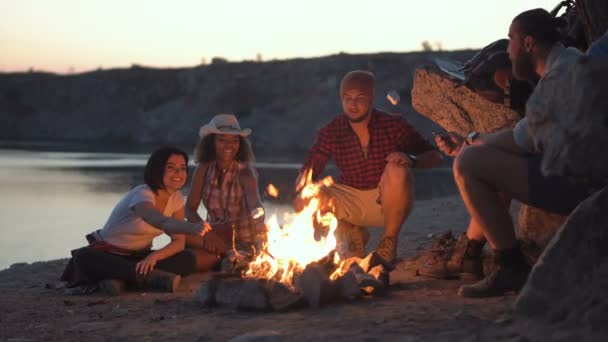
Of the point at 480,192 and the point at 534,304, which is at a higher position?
the point at 480,192

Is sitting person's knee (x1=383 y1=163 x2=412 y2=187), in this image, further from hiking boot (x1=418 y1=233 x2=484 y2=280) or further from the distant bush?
the distant bush

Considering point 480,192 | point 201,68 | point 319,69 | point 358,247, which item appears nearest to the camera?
point 480,192

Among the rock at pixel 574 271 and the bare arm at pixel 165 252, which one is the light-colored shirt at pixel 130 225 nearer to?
the bare arm at pixel 165 252

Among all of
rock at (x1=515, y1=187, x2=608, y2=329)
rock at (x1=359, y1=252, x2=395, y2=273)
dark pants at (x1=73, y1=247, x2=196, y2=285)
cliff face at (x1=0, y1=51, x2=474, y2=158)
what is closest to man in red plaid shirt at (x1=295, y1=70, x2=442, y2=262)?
rock at (x1=359, y1=252, x2=395, y2=273)

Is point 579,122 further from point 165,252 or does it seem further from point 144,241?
point 144,241

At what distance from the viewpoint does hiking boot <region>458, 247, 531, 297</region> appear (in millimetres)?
4113

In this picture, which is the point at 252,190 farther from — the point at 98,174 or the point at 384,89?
the point at 384,89

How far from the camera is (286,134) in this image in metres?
34.0

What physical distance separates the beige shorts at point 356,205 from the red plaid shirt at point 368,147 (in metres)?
0.07

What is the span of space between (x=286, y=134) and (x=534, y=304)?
30.7m

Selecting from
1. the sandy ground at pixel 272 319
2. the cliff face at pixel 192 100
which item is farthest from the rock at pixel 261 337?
the cliff face at pixel 192 100

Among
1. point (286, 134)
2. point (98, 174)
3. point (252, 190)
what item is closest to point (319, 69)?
point (286, 134)

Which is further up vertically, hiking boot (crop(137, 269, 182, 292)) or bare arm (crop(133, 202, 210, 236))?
bare arm (crop(133, 202, 210, 236))

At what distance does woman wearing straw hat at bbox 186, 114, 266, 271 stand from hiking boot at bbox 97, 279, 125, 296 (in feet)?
3.27
